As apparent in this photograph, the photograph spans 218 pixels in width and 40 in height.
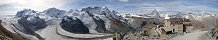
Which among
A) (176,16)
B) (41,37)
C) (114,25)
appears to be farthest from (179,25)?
(41,37)

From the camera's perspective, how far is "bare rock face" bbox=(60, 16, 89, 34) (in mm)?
11383

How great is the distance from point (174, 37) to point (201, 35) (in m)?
0.35

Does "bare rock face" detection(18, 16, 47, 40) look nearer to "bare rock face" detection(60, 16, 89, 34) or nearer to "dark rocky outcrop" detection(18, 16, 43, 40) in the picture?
"dark rocky outcrop" detection(18, 16, 43, 40)

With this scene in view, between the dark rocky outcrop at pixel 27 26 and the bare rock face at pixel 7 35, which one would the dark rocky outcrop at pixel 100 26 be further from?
the bare rock face at pixel 7 35

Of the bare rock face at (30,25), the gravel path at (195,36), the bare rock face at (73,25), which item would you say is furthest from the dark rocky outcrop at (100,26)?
the gravel path at (195,36)

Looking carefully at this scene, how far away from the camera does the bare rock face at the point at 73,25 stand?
1138cm

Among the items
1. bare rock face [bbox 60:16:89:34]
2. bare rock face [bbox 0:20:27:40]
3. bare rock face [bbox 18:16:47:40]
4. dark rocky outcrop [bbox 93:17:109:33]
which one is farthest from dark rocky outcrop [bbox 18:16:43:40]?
dark rocky outcrop [bbox 93:17:109:33]

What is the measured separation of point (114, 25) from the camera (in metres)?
11.5

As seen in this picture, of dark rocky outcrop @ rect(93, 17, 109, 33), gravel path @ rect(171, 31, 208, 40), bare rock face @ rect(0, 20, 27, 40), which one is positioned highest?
dark rocky outcrop @ rect(93, 17, 109, 33)

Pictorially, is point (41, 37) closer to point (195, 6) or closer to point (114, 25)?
point (114, 25)

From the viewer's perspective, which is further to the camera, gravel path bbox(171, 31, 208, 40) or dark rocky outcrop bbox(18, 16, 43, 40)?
dark rocky outcrop bbox(18, 16, 43, 40)

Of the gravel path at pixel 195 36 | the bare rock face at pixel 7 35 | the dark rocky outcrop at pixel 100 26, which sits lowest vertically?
the gravel path at pixel 195 36

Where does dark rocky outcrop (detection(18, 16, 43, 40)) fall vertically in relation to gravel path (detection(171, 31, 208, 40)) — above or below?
above

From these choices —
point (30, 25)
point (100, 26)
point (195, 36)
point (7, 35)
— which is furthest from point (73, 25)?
point (195, 36)
